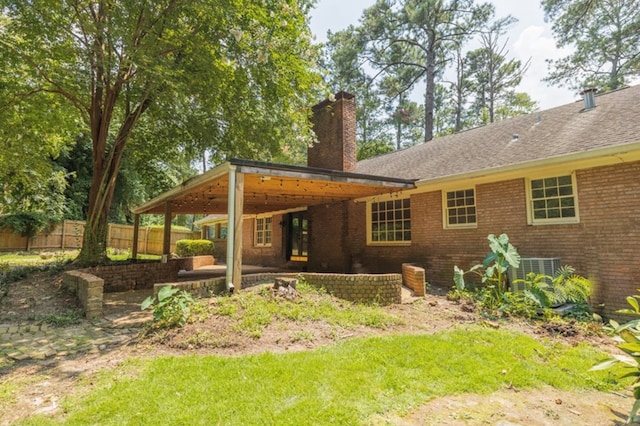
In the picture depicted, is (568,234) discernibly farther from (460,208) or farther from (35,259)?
(35,259)

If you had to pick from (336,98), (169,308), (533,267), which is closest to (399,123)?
(336,98)

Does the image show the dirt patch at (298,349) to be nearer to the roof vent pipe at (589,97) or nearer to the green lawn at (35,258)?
the green lawn at (35,258)

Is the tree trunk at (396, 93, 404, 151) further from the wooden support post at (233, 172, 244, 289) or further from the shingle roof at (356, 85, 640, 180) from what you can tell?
the wooden support post at (233, 172, 244, 289)

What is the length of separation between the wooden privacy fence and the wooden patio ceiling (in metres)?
13.2

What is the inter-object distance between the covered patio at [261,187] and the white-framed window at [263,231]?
3.22 m

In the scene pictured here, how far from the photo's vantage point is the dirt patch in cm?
285

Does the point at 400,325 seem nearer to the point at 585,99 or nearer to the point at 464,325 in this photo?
the point at 464,325

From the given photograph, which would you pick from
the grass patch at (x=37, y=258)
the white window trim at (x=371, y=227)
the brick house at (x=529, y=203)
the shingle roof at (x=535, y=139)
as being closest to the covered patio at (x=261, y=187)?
the white window trim at (x=371, y=227)

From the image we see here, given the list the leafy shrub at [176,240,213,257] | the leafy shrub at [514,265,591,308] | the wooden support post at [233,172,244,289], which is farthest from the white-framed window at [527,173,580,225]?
the leafy shrub at [176,240,213,257]

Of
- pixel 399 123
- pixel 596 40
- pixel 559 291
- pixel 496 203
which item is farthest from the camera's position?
pixel 399 123

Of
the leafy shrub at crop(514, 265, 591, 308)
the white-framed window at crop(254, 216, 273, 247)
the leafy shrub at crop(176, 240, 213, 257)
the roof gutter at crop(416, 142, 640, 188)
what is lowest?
the leafy shrub at crop(514, 265, 591, 308)

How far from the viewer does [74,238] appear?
2084 cm

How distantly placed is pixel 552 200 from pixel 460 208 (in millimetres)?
2054

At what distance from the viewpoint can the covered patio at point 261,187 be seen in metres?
5.98
